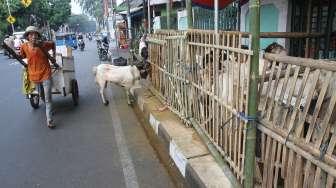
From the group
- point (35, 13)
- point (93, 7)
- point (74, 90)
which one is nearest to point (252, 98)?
point (74, 90)

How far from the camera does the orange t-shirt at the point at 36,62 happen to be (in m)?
6.55

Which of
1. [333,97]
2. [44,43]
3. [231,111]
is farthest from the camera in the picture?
[44,43]

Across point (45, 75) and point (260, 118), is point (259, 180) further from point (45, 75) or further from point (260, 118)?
point (45, 75)

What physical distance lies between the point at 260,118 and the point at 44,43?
16.5ft

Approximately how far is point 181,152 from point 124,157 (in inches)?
42.5

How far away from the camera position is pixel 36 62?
6594mm

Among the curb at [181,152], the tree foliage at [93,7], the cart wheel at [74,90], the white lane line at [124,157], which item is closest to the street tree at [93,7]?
the tree foliage at [93,7]

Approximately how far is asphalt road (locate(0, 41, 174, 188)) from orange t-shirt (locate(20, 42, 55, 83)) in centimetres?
99

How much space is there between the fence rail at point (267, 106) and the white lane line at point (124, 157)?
1100 millimetres

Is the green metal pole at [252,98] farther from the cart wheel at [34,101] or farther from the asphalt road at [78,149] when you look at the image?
the cart wheel at [34,101]

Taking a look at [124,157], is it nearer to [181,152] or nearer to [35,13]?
[181,152]

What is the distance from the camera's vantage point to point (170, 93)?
20.5 ft

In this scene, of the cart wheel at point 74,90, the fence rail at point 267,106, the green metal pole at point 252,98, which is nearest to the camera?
the fence rail at point 267,106

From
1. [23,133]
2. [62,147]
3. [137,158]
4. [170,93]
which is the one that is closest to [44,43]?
[23,133]
